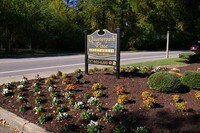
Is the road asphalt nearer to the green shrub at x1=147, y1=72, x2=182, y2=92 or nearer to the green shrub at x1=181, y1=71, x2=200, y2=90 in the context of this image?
the green shrub at x1=147, y1=72, x2=182, y2=92

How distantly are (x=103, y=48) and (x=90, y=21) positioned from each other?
35187mm

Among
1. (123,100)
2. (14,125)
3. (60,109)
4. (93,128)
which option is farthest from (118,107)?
(14,125)

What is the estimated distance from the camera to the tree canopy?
751 inches

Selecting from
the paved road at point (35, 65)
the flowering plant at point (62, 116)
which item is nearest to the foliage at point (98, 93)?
the flowering plant at point (62, 116)

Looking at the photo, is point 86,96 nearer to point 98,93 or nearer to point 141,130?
point 98,93

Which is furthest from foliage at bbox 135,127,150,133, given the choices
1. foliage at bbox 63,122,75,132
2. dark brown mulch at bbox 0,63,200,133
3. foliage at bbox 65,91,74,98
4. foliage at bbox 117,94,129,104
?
foliage at bbox 65,91,74,98

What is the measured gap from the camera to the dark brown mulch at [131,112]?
17.7ft

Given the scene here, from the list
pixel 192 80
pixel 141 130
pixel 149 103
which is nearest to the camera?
pixel 141 130

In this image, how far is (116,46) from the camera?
29.3 feet

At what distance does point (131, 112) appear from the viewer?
6.07 meters

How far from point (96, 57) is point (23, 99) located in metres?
3.15

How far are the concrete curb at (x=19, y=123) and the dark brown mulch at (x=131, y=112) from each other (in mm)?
134

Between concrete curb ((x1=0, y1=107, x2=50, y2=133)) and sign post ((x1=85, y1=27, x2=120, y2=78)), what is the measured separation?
3458mm

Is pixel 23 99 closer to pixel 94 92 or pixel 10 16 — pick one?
pixel 94 92
